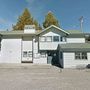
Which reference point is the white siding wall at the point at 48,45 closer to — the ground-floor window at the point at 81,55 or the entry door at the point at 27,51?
the entry door at the point at 27,51

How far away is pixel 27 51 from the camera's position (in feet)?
95.7

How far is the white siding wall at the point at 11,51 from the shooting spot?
2817 centimetres

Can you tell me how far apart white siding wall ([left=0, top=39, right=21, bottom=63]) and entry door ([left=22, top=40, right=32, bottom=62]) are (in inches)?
36.2

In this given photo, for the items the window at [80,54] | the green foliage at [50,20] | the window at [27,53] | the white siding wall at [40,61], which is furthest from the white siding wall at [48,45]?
the green foliage at [50,20]

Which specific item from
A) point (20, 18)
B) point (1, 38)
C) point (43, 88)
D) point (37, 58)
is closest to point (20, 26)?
point (20, 18)

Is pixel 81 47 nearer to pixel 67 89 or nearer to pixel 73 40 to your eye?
pixel 73 40

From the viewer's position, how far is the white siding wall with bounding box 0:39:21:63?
28.2 metres

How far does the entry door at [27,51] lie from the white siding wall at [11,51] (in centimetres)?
92

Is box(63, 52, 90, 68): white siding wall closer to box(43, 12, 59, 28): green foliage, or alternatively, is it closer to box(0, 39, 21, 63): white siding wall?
box(0, 39, 21, 63): white siding wall

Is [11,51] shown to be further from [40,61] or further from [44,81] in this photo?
[44,81]

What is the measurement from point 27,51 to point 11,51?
3186 mm

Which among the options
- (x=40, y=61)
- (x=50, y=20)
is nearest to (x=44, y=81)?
(x=40, y=61)

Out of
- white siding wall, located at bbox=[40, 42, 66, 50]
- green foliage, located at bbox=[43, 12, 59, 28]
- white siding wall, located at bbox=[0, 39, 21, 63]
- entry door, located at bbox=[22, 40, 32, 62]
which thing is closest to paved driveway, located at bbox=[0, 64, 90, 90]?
white siding wall, located at bbox=[40, 42, 66, 50]

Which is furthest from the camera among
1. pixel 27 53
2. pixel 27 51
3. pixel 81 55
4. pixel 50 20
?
pixel 50 20
